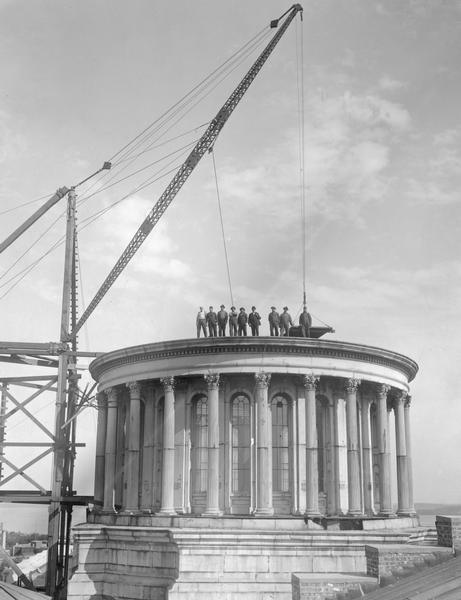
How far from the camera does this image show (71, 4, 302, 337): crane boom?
173 feet

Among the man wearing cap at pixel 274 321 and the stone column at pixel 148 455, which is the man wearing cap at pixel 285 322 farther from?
the stone column at pixel 148 455

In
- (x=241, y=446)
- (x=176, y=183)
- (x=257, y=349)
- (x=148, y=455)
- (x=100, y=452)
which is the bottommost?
(x=148, y=455)

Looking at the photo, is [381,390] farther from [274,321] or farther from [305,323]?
[274,321]

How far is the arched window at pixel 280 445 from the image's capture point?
3681 centimetres

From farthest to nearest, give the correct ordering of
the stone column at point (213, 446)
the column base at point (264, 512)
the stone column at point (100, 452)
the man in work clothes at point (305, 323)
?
the stone column at point (100, 452) → the man in work clothes at point (305, 323) → the stone column at point (213, 446) → the column base at point (264, 512)

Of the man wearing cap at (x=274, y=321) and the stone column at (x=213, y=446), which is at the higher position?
the man wearing cap at (x=274, y=321)

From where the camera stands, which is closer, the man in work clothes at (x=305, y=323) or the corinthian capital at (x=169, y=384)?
the corinthian capital at (x=169, y=384)

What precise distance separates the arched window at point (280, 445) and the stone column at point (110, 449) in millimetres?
8760

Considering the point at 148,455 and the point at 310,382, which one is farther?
the point at 148,455

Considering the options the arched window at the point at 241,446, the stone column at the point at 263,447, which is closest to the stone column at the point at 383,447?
the stone column at the point at 263,447

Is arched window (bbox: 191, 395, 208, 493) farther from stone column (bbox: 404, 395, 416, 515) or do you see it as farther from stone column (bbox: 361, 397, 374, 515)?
stone column (bbox: 404, 395, 416, 515)

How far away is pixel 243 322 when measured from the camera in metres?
39.8

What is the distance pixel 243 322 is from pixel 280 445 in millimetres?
6659

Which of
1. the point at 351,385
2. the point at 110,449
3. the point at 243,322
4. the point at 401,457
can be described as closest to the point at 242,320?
the point at 243,322
